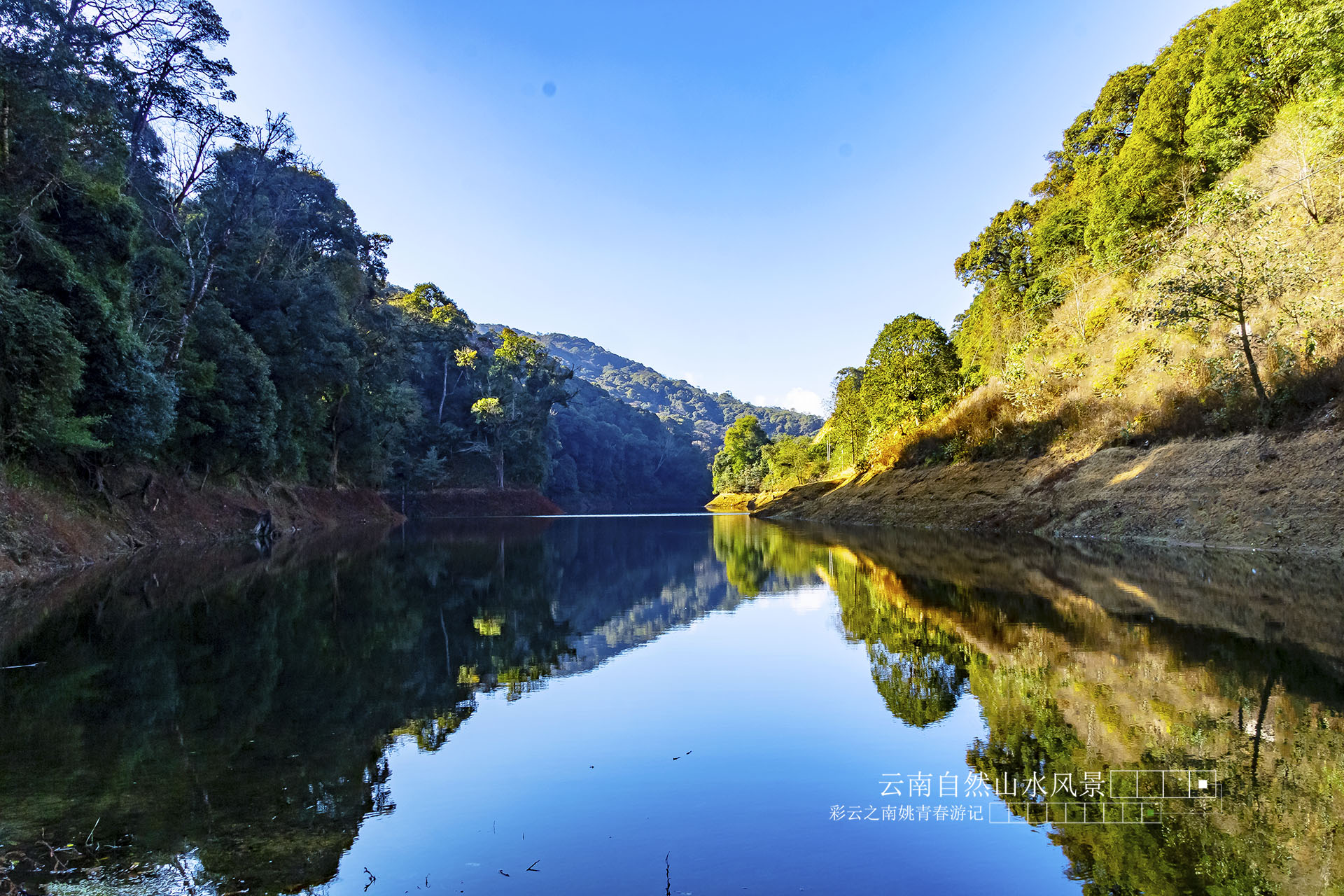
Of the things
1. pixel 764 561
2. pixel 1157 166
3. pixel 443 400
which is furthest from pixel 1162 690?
pixel 443 400

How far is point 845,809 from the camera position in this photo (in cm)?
463

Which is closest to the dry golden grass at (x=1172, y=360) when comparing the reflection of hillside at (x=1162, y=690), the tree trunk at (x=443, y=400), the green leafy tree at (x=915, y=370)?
the green leafy tree at (x=915, y=370)

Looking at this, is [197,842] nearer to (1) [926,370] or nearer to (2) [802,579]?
(2) [802,579]

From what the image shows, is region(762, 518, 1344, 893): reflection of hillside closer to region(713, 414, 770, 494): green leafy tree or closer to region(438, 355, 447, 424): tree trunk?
region(438, 355, 447, 424): tree trunk

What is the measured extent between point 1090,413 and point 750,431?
69.1 meters

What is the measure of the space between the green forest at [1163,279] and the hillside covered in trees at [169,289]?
30550mm

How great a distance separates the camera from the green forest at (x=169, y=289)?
17.3m

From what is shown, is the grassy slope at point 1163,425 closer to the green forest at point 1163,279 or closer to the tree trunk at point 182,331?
the green forest at point 1163,279

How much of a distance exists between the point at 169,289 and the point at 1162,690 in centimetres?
3132

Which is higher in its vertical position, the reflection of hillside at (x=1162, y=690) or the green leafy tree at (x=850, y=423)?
the green leafy tree at (x=850, y=423)

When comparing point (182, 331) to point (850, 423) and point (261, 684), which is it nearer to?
point (261, 684)

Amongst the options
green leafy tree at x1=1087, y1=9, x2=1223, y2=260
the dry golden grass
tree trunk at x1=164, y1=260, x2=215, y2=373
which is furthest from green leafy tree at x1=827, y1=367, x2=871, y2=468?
tree trunk at x1=164, y1=260, x2=215, y2=373

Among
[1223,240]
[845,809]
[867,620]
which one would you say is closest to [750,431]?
[1223,240]

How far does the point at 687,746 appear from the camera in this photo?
237 inches
